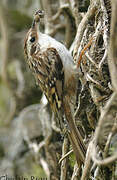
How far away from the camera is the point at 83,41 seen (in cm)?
219

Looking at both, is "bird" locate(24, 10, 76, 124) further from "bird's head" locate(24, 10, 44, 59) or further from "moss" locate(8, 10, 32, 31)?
"moss" locate(8, 10, 32, 31)

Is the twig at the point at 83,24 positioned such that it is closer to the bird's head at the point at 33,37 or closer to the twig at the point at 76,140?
the bird's head at the point at 33,37

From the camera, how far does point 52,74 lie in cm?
225

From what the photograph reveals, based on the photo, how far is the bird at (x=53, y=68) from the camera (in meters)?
2.22

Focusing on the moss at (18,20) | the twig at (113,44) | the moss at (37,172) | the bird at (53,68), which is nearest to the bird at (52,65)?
the bird at (53,68)

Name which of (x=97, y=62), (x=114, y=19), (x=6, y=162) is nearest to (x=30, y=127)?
(x=6, y=162)

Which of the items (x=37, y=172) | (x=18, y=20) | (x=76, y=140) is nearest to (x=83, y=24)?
(x=76, y=140)

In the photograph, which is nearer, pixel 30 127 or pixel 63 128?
pixel 63 128

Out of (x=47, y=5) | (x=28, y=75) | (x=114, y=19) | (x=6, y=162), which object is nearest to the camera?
(x=114, y=19)

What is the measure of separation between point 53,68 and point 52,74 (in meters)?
0.04

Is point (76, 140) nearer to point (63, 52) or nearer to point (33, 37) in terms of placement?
point (63, 52)

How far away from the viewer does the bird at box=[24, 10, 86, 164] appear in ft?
7.29

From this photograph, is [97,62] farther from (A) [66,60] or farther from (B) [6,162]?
(B) [6,162]

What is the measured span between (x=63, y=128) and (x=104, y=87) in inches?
16.3
